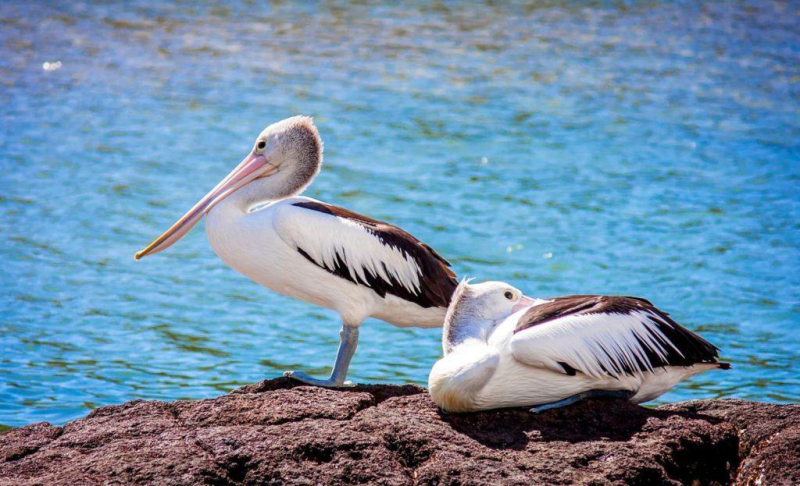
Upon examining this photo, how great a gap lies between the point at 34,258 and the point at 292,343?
7.50 feet

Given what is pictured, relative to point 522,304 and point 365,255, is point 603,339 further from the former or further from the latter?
point 365,255

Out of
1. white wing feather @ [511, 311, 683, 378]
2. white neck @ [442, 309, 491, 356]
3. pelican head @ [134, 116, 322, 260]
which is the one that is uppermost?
pelican head @ [134, 116, 322, 260]

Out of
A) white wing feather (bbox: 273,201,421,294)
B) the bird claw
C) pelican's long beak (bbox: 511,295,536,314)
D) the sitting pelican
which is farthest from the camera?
white wing feather (bbox: 273,201,421,294)

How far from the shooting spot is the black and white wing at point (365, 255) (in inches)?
181

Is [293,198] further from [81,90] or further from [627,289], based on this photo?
[81,90]

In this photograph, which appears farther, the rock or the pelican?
the pelican

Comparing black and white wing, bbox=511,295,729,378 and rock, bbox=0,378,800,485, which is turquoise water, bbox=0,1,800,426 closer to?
rock, bbox=0,378,800,485

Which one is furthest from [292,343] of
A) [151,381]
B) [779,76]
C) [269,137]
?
[779,76]

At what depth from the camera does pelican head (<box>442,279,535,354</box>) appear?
4160 millimetres

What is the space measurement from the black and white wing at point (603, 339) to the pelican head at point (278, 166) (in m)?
1.45

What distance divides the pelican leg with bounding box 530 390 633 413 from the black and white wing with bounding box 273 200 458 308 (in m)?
0.87

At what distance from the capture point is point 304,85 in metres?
11.5

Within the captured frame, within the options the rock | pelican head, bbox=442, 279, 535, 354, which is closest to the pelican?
pelican head, bbox=442, 279, 535, 354

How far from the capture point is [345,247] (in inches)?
182
